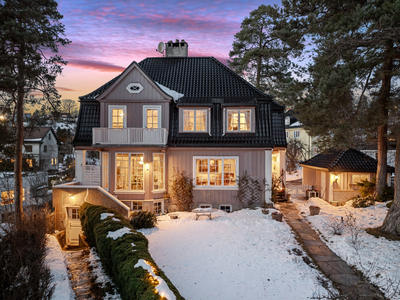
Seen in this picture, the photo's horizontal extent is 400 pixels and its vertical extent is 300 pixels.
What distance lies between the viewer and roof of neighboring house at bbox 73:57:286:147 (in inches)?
587

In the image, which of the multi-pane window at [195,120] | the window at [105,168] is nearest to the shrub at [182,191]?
the multi-pane window at [195,120]

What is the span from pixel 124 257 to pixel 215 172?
29.4 ft

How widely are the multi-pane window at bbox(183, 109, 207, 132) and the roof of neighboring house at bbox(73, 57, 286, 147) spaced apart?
16.4 inches

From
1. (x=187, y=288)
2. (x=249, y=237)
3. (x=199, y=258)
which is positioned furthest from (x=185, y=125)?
(x=187, y=288)

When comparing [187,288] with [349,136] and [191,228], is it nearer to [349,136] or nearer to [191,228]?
[191,228]

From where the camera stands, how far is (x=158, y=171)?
15.0 meters

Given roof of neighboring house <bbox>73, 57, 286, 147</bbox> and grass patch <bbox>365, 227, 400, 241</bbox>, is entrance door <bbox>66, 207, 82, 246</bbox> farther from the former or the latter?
grass patch <bbox>365, 227, 400, 241</bbox>

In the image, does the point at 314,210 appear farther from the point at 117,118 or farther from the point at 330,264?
the point at 117,118

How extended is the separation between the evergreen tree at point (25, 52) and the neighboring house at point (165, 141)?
92.4 inches

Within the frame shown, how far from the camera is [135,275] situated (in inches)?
228

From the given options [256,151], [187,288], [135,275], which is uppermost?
[256,151]

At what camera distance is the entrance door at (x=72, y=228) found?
45.1ft

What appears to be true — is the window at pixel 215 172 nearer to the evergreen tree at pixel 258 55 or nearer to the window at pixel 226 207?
the window at pixel 226 207

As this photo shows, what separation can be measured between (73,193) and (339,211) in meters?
14.4
